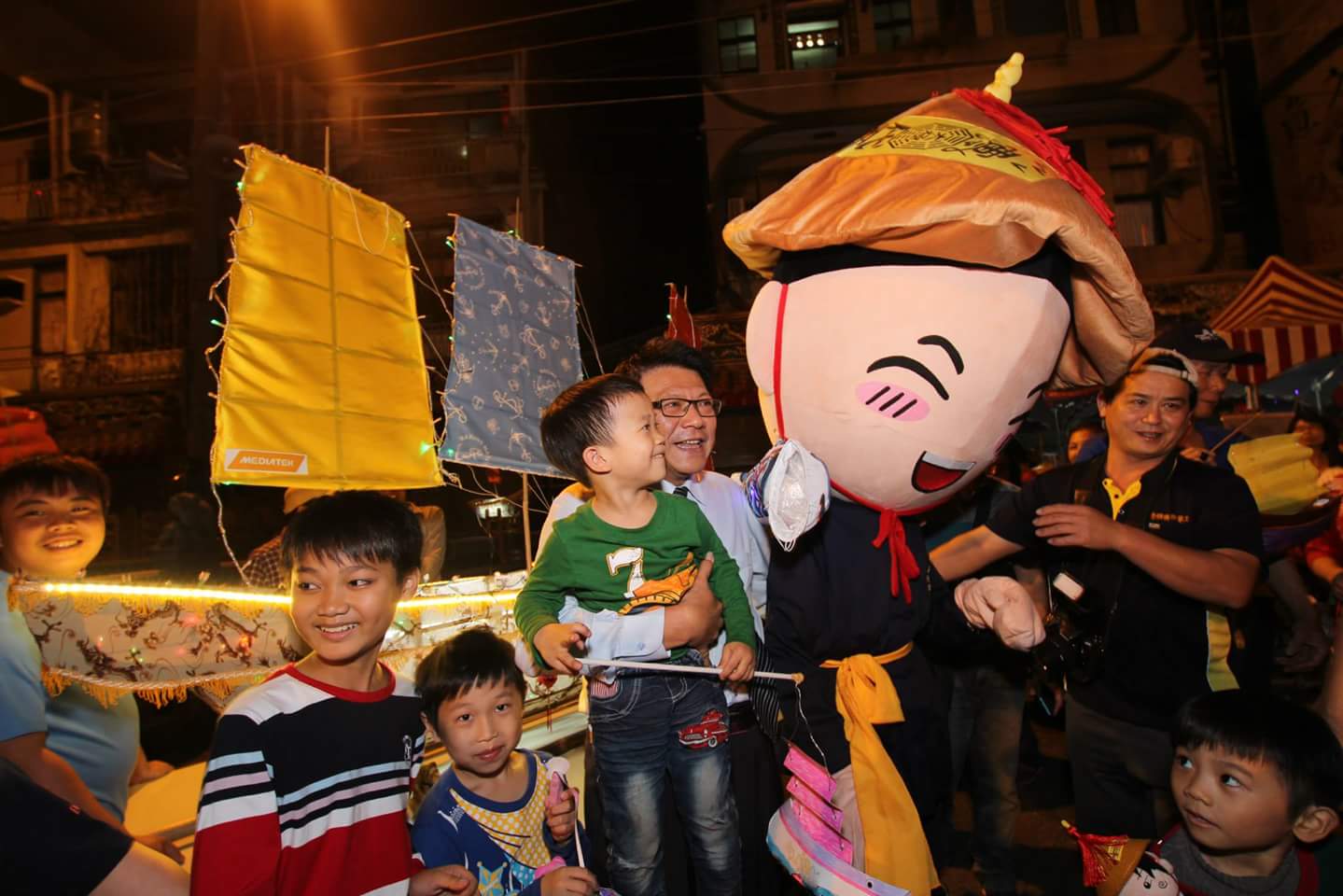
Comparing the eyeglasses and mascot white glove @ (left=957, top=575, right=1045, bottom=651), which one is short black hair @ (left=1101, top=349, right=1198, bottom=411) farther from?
the eyeglasses

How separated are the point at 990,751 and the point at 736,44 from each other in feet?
47.0

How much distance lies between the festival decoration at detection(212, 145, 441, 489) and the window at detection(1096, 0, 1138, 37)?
1385cm

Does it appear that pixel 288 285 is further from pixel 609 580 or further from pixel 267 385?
pixel 609 580

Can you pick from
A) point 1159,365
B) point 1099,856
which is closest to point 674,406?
point 1159,365

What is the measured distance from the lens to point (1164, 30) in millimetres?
13773

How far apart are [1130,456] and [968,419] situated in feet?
2.55

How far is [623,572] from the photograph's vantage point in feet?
6.11

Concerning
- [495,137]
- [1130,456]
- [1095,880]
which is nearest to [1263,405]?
[1130,456]

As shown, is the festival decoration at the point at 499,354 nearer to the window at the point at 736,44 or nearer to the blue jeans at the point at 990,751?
the blue jeans at the point at 990,751

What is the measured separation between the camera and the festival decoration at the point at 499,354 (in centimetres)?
602

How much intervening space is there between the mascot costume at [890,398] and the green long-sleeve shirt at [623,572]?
7.4 inches

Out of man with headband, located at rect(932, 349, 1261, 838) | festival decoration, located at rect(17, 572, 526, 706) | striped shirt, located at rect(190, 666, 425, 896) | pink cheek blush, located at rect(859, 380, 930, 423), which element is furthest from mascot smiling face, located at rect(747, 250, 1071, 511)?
festival decoration, located at rect(17, 572, 526, 706)

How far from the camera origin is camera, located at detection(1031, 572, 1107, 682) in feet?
6.91

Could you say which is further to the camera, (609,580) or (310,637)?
(609,580)
